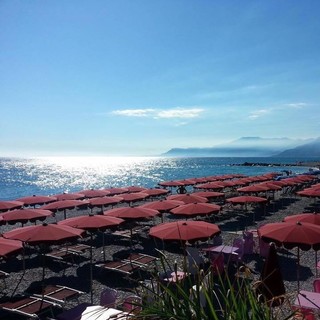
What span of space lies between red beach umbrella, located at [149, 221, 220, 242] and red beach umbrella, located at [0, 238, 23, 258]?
330 cm

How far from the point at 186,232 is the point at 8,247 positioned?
4342mm

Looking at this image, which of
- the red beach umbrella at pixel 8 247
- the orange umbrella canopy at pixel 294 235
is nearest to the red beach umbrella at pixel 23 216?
the red beach umbrella at pixel 8 247

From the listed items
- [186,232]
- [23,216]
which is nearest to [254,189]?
[186,232]

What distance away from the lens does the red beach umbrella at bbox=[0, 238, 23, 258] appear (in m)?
7.54

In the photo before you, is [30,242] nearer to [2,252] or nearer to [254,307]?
[2,252]

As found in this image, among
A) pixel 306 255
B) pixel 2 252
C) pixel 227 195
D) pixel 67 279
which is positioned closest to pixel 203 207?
pixel 306 255

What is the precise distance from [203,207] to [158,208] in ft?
6.36

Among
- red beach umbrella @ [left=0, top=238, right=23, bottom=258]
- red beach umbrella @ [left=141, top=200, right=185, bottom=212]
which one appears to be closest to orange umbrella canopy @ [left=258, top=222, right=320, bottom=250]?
red beach umbrella @ [left=141, top=200, right=185, bottom=212]

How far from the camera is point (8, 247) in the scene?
7.80 m

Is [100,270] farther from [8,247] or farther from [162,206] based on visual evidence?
[162,206]

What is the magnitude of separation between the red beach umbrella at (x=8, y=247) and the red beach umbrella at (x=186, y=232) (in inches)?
130

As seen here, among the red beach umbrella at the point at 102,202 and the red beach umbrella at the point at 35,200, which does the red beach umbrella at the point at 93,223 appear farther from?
the red beach umbrella at the point at 35,200

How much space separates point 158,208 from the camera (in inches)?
523

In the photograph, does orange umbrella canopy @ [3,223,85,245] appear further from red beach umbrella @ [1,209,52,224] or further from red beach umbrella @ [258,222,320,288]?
red beach umbrella @ [258,222,320,288]
